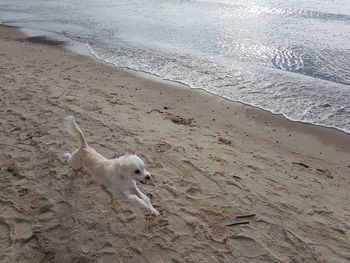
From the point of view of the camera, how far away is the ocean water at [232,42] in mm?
10008

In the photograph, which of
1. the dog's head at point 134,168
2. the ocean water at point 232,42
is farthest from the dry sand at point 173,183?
the ocean water at point 232,42

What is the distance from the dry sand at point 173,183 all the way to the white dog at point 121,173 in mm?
224

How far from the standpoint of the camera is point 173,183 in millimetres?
5508

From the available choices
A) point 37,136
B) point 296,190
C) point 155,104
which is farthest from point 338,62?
point 37,136

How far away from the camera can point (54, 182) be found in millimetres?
5383

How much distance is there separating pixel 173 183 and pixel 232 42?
10029 millimetres

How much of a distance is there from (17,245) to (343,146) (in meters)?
6.17

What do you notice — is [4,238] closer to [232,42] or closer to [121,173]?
[121,173]

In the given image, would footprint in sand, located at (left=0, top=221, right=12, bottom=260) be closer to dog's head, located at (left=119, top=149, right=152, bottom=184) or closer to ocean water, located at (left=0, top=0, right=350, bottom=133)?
dog's head, located at (left=119, top=149, right=152, bottom=184)

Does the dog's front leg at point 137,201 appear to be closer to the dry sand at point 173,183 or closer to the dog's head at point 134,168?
the dry sand at point 173,183

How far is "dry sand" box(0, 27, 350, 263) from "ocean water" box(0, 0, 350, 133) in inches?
56.2

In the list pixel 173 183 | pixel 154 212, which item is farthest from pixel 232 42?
pixel 154 212

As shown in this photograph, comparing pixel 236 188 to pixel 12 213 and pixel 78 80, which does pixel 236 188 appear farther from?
pixel 78 80

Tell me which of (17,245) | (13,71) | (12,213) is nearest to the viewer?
(17,245)
